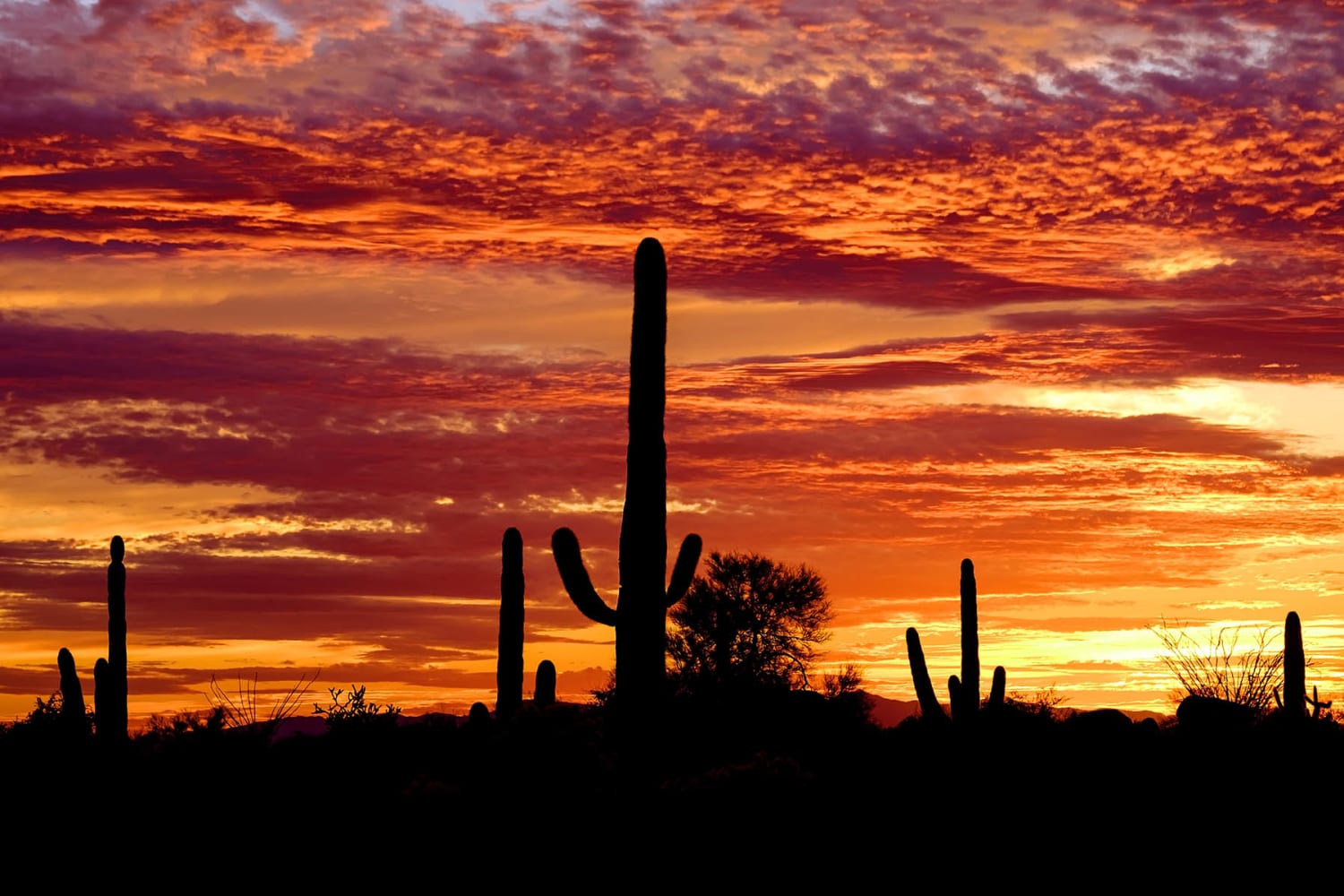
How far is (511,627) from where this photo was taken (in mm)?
24125

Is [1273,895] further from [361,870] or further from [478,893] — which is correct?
[361,870]

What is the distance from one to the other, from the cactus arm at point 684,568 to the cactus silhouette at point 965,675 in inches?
466

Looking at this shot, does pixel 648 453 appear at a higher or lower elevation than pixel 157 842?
higher

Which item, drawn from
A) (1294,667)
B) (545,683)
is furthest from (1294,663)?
(545,683)

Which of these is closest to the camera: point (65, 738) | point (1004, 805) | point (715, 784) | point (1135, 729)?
point (715, 784)

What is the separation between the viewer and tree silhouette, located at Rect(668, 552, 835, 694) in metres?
43.1

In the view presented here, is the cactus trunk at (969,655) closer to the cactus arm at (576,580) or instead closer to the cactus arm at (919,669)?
the cactus arm at (919,669)

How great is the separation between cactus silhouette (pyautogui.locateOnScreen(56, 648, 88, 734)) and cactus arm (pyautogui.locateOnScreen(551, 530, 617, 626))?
14.5 m

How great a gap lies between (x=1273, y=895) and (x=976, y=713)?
51.2 ft

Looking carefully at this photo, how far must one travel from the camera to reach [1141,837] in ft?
53.5

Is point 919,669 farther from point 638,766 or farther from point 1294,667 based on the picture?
point 638,766

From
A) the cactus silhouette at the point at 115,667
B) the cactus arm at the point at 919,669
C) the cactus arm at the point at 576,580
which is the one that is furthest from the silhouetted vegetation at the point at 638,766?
the cactus arm at the point at 919,669

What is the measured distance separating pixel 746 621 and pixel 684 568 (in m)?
25.2

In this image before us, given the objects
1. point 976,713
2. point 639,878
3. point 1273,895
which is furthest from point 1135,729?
point 639,878
